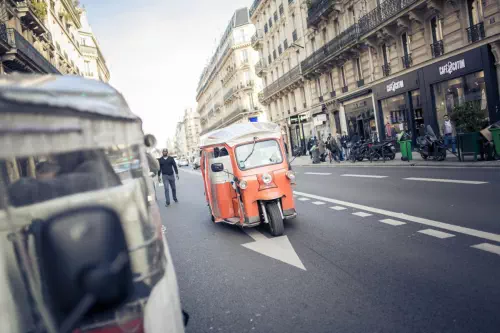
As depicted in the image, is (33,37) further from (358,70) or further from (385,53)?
(385,53)

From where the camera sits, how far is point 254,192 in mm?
7109

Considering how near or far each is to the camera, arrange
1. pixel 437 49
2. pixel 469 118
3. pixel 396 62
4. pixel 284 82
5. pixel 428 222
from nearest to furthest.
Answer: pixel 428 222, pixel 469 118, pixel 437 49, pixel 396 62, pixel 284 82

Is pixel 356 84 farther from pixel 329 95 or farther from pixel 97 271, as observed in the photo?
pixel 97 271

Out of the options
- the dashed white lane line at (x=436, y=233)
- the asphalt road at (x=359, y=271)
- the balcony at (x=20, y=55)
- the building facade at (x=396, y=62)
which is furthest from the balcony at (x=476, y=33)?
the balcony at (x=20, y=55)

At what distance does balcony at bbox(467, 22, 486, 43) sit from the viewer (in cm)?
1706

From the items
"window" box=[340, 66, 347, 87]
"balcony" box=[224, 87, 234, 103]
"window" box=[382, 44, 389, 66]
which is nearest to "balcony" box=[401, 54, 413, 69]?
"window" box=[382, 44, 389, 66]

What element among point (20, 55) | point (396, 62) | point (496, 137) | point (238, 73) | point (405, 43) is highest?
point (238, 73)

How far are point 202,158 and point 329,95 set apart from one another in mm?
25251

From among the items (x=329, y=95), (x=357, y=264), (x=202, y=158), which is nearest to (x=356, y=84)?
(x=329, y=95)

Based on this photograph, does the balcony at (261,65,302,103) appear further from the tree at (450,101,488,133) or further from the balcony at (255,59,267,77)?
the tree at (450,101,488,133)

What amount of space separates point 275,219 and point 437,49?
1685 centimetres

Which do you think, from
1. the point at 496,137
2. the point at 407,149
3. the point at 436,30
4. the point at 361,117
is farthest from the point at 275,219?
the point at 361,117

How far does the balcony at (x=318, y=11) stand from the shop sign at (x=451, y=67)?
11316 mm

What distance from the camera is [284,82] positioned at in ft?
139
